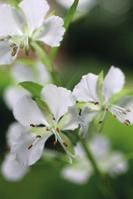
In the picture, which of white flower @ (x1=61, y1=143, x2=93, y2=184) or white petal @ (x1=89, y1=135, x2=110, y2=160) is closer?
white flower @ (x1=61, y1=143, x2=93, y2=184)

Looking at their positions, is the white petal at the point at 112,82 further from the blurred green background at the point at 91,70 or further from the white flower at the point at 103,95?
the blurred green background at the point at 91,70

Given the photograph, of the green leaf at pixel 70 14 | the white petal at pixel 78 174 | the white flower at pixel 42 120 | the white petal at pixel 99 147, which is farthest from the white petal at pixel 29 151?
the white petal at pixel 99 147

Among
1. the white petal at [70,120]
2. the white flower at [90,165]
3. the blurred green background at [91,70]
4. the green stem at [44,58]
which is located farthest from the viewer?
the blurred green background at [91,70]

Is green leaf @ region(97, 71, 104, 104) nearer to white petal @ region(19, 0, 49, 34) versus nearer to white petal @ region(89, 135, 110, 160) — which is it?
white petal @ region(19, 0, 49, 34)

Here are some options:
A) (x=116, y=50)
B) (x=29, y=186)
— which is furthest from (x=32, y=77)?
(x=116, y=50)

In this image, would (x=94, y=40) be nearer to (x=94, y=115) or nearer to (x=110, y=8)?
(x=110, y=8)

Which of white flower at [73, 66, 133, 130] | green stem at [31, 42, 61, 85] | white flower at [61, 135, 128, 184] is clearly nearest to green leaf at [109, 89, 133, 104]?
white flower at [73, 66, 133, 130]
